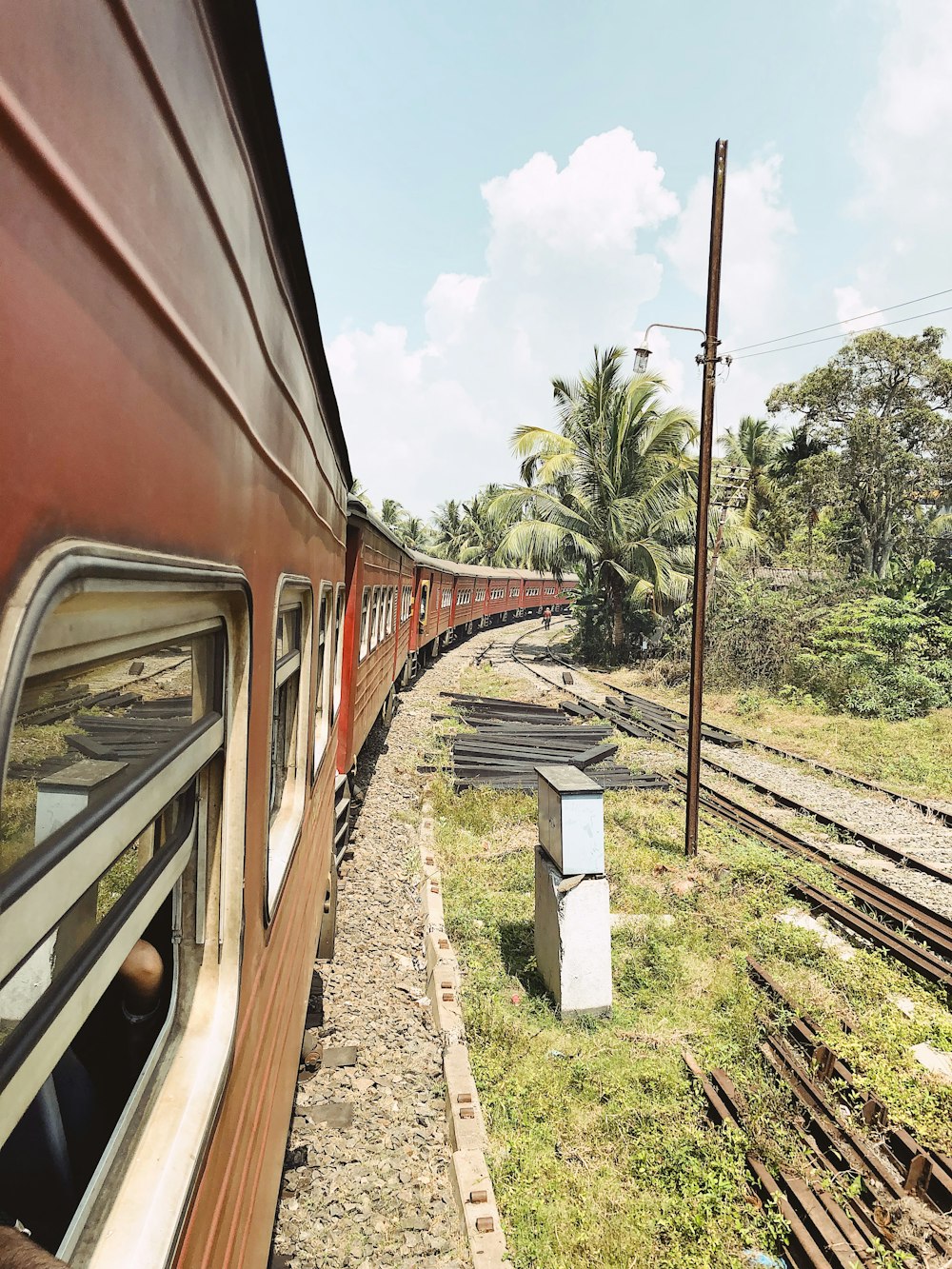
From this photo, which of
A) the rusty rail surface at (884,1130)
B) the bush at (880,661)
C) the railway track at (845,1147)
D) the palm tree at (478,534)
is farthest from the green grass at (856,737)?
the palm tree at (478,534)

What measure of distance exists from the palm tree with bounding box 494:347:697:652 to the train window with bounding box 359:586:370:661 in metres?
10.3

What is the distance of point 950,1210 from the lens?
2.98 metres

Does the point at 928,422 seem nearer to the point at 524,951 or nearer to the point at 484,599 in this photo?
the point at 484,599

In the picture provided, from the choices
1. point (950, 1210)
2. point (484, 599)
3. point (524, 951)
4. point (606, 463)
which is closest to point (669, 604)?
point (606, 463)

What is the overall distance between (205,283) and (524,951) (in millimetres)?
4913

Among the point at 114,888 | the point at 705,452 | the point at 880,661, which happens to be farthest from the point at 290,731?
the point at 880,661

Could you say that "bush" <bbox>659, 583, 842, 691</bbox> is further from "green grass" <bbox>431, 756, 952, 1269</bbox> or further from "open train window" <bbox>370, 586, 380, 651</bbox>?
"open train window" <bbox>370, 586, 380, 651</bbox>

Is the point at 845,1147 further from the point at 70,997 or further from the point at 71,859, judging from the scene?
the point at 71,859

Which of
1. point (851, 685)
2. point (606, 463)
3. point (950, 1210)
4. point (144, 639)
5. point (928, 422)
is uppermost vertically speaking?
point (928, 422)

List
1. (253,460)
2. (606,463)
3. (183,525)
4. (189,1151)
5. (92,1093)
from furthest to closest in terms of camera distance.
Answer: (606,463)
(253,460)
(92,1093)
(189,1151)
(183,525)

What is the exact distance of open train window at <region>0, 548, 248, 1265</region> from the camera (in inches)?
26.1

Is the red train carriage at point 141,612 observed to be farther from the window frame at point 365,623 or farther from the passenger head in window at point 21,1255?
the window frame at point 365,623

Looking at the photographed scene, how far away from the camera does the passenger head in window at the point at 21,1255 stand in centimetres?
68

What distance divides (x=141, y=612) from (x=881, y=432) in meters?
20.8
